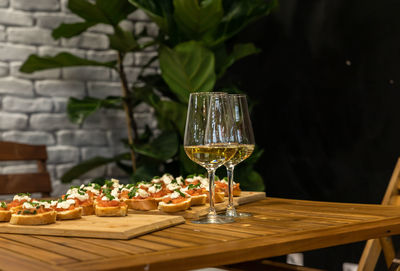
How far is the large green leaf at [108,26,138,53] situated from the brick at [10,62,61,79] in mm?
484

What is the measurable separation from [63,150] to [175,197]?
208cm

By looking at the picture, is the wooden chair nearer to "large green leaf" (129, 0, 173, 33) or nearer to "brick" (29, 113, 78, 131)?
"brick" (29, 113, 78, 131)

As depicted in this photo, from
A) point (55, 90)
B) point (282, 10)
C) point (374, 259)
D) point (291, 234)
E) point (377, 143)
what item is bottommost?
point (374, 259)

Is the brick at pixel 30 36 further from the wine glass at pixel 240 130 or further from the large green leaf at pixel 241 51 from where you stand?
the wine glass at pixel 240 130

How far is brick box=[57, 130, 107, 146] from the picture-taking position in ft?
10.8

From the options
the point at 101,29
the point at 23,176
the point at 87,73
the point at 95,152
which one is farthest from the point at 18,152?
the point at 101,29

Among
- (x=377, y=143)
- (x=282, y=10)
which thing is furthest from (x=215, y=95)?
(x=282, y=10)

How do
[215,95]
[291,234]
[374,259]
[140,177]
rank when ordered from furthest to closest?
1. [140,177]
2. [374,259]
3. [215,95]
4. [291,234]

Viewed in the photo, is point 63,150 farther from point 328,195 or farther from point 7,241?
point 7,241

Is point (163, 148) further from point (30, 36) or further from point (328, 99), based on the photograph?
point (30, 36)

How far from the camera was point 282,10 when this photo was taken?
3277mm

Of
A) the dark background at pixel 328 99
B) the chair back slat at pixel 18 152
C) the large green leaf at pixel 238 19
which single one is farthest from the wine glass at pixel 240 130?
the large green leaf at pixel 238 19

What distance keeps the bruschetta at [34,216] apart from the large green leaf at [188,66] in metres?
1.61

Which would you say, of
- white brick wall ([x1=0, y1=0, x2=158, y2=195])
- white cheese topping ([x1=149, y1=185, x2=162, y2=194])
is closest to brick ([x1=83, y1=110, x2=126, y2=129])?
white brick wall ([x1=0, y1=0, x2=158, y2=195])
